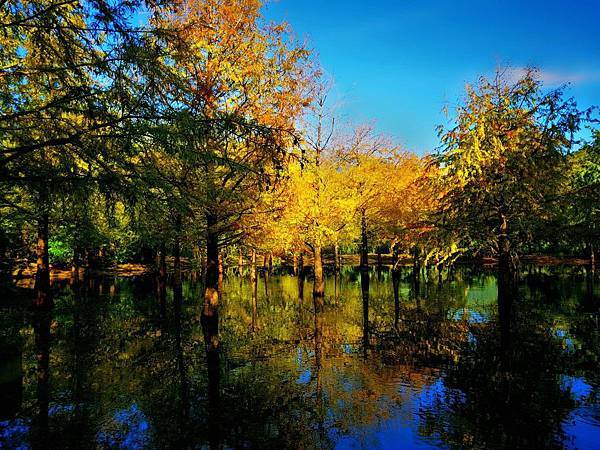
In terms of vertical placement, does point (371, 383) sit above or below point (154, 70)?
below

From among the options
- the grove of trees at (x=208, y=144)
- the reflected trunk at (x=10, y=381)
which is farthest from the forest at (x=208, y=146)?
the reflected trunk at (x=10, y=381)

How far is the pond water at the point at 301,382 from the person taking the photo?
28.2 ft

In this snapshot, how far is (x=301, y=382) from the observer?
1182 cm

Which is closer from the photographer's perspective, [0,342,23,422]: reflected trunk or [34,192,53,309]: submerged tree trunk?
[0,342,23,422]: reflected trunk

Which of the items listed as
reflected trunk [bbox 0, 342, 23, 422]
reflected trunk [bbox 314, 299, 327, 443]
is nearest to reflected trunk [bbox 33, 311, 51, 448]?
reflected trunk [bbox 0, 342, 23, 422]

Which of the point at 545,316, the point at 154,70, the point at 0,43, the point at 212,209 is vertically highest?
the point at 0,43

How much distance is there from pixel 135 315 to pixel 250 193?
483 inches

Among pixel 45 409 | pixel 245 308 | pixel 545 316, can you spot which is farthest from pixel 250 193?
pixel 545 316

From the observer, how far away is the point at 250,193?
52.0ft

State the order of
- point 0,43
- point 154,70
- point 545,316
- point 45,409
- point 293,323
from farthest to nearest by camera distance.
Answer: point 545,316 → point 293,323 → point 45,409 → point 0,43 → point 154,70

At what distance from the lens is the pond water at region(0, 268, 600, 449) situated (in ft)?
28.2

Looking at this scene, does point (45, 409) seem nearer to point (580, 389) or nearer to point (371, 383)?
point (371, 383)

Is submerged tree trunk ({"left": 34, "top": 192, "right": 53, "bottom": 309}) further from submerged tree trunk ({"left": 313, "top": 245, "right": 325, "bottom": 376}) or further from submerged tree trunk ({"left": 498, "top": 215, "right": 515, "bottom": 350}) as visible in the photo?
submerged tree trunk ({"left": 498, "top": 215, "right": 515, "bottom": 350})

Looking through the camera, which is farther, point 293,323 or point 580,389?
point 293,323
